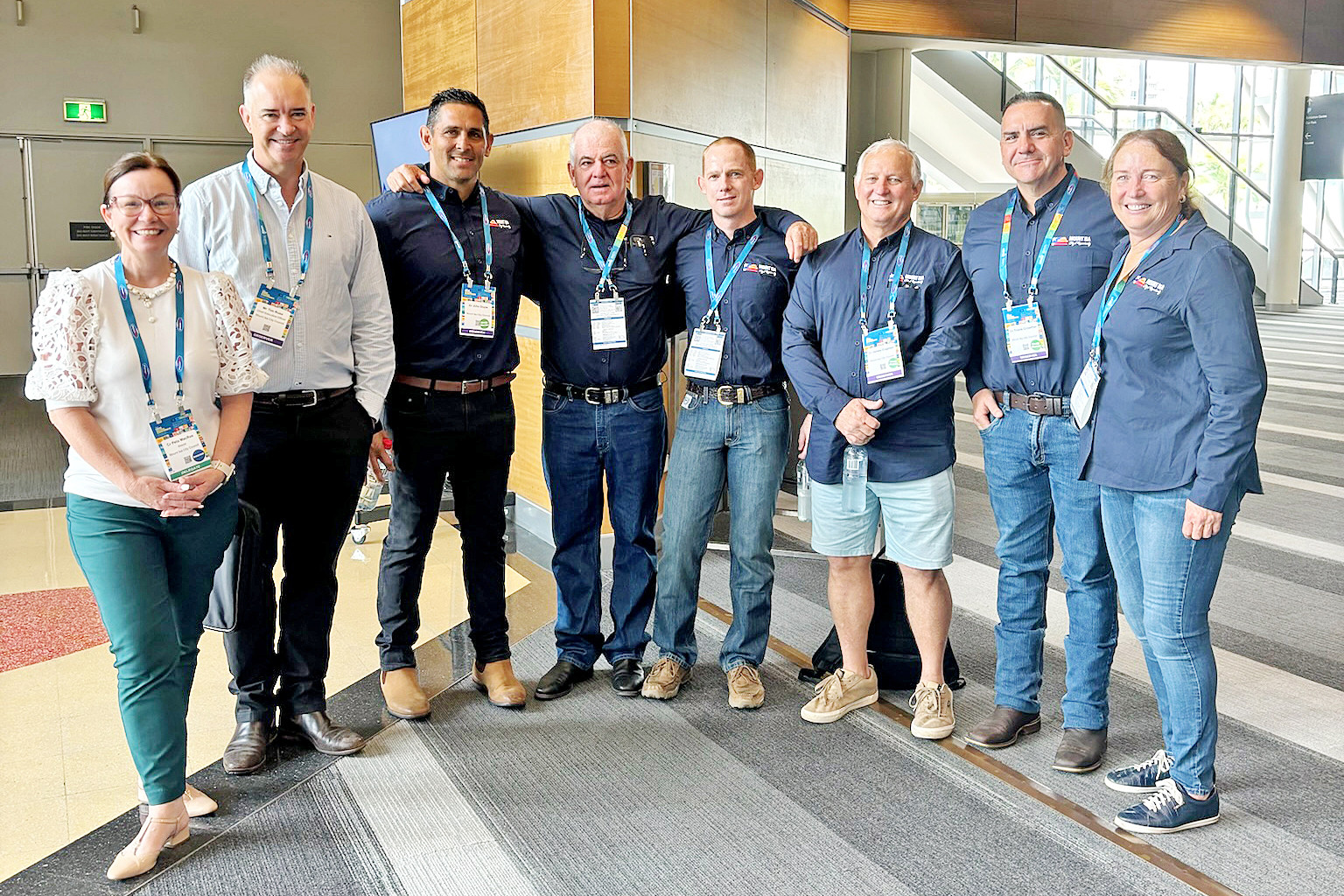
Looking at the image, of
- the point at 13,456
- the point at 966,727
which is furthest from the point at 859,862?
the point at 13,456

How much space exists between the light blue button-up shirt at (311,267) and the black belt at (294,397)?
0.01 m

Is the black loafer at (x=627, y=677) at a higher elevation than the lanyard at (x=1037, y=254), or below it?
below

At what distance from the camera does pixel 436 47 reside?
5977 millimetres

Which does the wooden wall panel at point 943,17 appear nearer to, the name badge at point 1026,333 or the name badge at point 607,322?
the name badge at point 607,322

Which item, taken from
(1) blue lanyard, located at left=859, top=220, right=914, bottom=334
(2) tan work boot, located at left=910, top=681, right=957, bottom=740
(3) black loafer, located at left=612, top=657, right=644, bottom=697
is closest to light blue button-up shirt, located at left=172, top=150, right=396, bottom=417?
(3) black loafer, located at left=612, top=657, right=644, bottom=697

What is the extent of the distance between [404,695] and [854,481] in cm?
150

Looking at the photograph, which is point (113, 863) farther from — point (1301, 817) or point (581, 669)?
point (1301, 817)

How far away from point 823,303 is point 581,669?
Answer: 144cm

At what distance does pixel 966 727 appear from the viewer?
3291mm

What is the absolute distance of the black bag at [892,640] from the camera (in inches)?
140

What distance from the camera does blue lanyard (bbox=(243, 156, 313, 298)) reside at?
110 inches

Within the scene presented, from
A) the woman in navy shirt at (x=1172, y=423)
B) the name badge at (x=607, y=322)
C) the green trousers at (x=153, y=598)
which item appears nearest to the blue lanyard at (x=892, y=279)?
the woman in navy shirt at (x=1172, y=423)

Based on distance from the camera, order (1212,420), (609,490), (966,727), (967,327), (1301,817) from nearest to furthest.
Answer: (1212,420)
(1301,817)
(967,327)
(966,727)
(609,490)

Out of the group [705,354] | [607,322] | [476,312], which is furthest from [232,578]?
[705,354]
